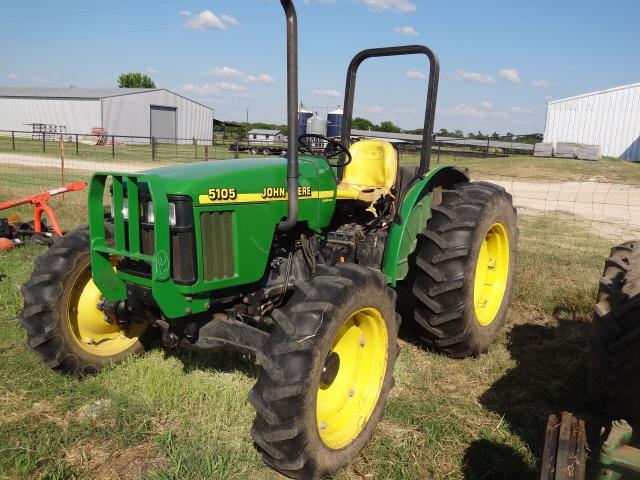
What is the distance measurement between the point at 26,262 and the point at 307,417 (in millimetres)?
4954

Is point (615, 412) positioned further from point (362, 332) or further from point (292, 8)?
point (292, 8)

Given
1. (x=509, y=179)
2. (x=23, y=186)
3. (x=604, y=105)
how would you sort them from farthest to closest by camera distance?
1. (x=604, y=105)
2. (x=509, y=179)
3. (x=23, y=186)

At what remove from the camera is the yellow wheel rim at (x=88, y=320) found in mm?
3605

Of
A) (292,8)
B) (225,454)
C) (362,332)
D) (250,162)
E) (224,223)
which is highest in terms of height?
(292,8)

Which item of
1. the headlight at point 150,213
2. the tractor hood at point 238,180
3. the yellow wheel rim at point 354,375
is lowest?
the yellow wheel rim at point 354,375

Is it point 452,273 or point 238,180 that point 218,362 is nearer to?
point 238,180

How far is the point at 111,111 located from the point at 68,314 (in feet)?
140

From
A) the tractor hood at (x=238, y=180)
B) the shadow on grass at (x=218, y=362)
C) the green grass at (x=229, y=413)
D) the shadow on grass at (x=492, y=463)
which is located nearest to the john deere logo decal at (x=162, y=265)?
the tractor hood at (x=238, y=180)

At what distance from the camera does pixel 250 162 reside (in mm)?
3402

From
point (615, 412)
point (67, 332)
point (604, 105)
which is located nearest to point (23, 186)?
point (67, 332)

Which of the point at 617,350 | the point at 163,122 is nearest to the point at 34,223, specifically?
the point at 617,350

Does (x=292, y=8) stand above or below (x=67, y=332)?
above

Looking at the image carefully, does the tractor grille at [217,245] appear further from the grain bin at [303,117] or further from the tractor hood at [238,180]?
the grain bin at [303,117]

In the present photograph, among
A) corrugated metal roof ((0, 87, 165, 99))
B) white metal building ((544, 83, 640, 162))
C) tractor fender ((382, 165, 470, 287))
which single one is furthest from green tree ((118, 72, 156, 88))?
tractor fender ((382, 165, 470, 287))
